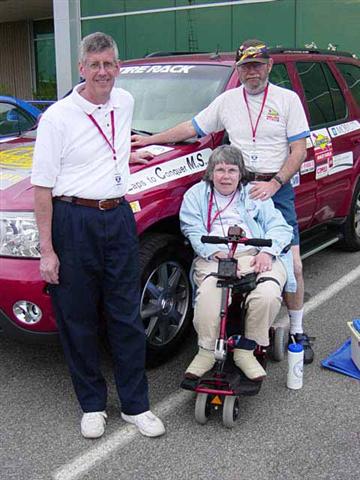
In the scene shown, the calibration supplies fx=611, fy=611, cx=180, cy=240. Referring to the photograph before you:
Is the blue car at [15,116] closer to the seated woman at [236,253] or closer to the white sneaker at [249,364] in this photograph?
the seated woman at [236,253]

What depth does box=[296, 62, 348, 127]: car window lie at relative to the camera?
4961 millimetres

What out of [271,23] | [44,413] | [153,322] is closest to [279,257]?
[153,322]

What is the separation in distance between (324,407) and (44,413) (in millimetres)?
1527

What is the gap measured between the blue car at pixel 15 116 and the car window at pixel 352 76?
11.3ft

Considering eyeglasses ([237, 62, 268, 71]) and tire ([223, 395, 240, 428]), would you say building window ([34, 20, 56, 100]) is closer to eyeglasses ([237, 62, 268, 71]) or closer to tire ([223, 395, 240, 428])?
eyeglasses ([237, 62, 268, 71])

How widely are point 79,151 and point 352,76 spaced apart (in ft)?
12.9

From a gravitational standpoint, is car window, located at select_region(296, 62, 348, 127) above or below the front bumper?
above

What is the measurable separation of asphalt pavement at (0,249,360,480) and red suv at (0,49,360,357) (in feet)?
1.42

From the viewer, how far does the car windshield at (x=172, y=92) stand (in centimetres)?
Answer: 425

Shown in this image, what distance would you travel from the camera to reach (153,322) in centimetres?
363

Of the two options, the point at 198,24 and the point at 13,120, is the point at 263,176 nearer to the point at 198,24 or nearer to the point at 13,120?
the point at 13,120

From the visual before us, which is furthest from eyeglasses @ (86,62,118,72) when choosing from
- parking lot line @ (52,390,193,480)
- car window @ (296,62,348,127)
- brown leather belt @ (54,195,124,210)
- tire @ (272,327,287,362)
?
car window @ (296,62,348,127)

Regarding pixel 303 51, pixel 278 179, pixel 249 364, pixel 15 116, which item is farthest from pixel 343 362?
pixel 15 116

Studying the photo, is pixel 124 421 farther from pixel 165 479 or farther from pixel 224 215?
pixel 224 215
